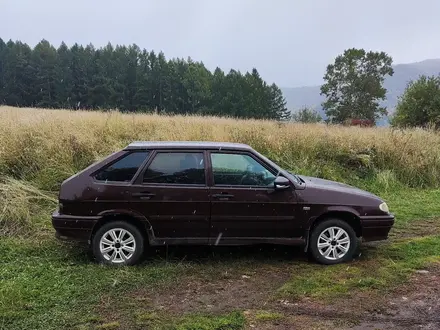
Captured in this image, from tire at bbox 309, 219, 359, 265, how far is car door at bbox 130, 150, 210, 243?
4.75 feet

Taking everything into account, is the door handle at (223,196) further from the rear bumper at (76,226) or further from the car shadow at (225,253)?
the rear bumper at (76,226)

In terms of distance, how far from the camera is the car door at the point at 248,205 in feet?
19.0

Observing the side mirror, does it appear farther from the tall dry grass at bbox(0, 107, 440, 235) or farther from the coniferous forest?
the coniferous forest

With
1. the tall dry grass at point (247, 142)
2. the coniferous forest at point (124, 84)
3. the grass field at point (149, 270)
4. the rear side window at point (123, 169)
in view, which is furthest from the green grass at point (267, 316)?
the coniferous forest at point (124, 84)

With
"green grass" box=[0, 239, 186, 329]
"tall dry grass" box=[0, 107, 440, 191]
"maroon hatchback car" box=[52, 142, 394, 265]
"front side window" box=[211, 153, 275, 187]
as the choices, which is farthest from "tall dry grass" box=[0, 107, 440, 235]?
"front side window" box=[211, 153, 275, 187]

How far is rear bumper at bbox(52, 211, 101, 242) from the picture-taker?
5730 mm

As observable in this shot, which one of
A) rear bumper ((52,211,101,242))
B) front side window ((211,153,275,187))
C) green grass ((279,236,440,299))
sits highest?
front side window ((211,153,275,187))

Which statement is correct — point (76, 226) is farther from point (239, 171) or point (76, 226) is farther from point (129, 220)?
point (239, 171)

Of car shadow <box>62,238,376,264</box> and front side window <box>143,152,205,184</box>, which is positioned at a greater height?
front side window <box>143,152,205,184</box>

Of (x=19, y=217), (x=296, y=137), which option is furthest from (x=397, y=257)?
(x=296, y=137)

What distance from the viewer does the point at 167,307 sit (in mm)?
4605

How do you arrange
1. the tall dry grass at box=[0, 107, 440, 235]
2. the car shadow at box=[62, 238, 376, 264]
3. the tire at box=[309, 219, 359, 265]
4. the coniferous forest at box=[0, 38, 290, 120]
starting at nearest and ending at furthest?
the tire at box=[309, 219, 359, 265] < the car shadow at box=[62, 238, 376, 264] < the tall dry grass at box=[0, 107, 440, 235] < the coniferous forest at box=[0, 38, 290, 120]

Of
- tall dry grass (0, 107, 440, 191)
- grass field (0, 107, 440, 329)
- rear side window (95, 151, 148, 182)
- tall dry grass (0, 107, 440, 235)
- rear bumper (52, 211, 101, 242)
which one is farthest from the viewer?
tall dry grass (0, 107, 440, 191)

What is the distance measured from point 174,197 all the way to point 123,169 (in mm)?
768
